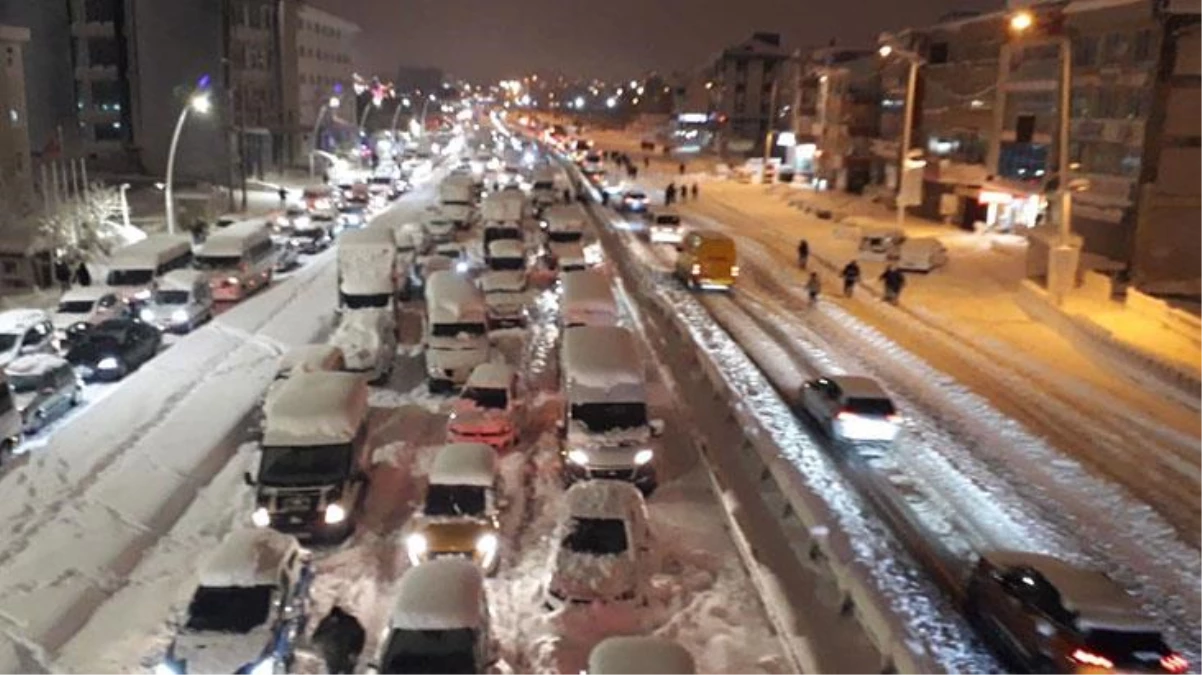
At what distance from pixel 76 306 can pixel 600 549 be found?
2255 centimetres

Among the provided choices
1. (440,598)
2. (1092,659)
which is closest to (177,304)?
(440,598)

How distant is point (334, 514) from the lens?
703 inches

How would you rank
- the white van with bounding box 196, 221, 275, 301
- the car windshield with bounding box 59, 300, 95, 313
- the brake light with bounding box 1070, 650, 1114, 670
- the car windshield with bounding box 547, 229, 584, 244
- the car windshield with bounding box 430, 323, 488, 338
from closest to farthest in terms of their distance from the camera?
the brake light with bounding box 1070, 650, 1114, 670, the car windshield with bounding box 430, 323, 488, 338, the car windshield with bounding box 59, 300, 95, 313, the white van with bounding box 196, 221, 275, 301, the car windshield with bounding box 547, 229, 584, 244

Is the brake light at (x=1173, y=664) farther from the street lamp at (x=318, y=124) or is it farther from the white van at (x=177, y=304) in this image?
the street lamp at (x=318, y=124)

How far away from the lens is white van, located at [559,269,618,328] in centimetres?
2859

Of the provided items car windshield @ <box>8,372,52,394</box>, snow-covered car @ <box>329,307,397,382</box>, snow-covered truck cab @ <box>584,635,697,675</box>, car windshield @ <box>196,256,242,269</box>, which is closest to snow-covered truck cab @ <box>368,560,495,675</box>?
snow-covered truck cab @ <box>584,635,697,675</box>

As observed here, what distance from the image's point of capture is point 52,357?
24.8 meters

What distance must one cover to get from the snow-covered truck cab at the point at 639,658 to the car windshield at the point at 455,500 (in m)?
6.04

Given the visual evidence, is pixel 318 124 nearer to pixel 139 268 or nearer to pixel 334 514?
pixel 139 268

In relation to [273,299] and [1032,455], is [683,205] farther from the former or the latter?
[1032,455]

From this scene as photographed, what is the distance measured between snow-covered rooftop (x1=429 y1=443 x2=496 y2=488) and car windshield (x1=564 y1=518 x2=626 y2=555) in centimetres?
223

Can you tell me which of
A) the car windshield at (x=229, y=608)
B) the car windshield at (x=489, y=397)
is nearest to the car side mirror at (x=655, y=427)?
the car windshield at (x=489, y=397)

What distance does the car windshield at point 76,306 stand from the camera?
31.5 meters

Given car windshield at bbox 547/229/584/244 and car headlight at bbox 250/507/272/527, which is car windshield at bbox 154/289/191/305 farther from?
car headlight at bbox 250/507/272/527
